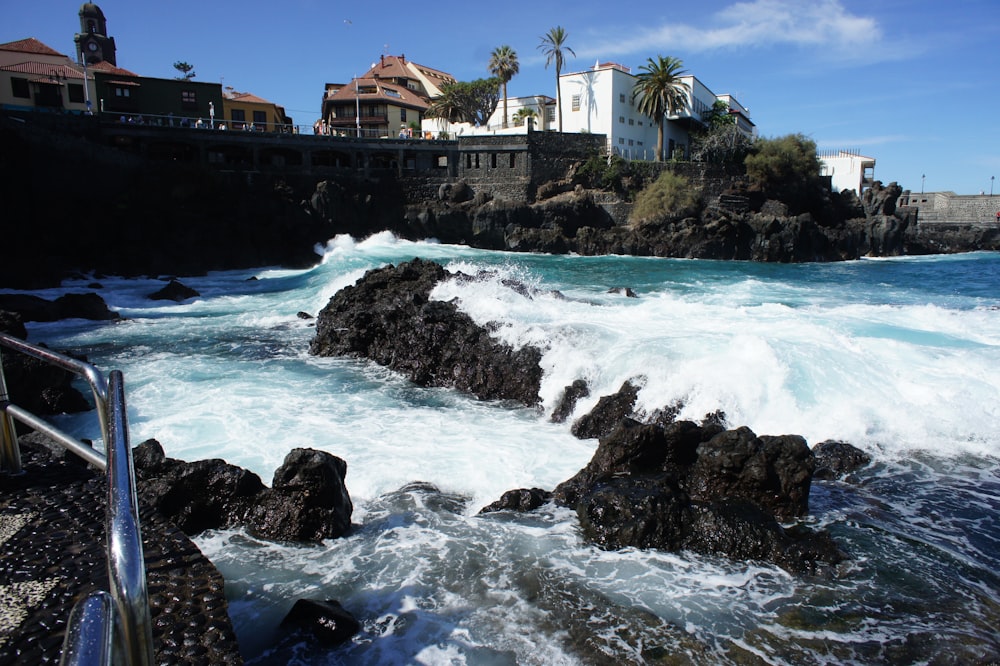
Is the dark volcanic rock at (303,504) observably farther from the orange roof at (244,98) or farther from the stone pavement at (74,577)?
the orange roof at (244,98)

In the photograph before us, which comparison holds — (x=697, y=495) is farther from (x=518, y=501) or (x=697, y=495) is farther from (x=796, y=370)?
(x=796, y=370)

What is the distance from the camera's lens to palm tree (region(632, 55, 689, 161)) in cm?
5138

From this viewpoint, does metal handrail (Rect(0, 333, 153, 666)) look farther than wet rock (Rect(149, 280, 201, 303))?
No

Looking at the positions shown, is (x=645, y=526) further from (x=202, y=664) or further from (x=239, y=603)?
(x=202, y=664)

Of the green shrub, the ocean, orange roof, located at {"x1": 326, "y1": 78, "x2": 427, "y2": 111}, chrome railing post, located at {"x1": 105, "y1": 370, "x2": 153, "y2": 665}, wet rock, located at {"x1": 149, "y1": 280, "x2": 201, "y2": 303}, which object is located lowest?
the ocean

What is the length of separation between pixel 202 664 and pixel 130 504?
181 centimetres

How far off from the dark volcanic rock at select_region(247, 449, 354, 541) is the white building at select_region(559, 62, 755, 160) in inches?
1924

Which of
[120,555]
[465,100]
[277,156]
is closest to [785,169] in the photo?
[465,100]

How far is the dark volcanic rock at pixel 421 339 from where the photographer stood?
1307 centimetres

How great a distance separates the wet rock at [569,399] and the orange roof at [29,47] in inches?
2070

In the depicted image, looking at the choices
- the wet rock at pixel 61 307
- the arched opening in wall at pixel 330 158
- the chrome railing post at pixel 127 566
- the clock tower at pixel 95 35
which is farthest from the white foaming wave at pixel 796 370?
the clock tower at pixel 95 35

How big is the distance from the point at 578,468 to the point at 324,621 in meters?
4.74

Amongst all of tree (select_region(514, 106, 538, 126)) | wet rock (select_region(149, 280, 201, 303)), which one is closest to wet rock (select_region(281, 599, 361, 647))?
wet rock (select_region(149, 280, 201, 303))

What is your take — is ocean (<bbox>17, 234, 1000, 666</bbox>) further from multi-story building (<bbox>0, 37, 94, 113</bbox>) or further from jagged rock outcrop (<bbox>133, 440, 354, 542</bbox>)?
multi-story building (<bbox>0, 37, 94, 113</bbox>)
